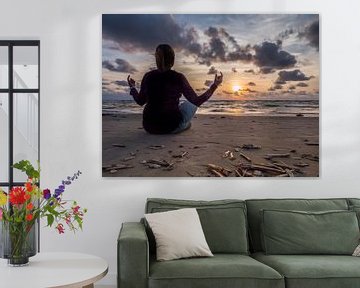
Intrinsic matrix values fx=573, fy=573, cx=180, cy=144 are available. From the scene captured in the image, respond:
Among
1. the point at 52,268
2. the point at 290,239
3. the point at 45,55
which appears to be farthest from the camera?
the point at 45,55

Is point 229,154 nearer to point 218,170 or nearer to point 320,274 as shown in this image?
point 218,170

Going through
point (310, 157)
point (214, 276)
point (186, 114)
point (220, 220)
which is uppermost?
point (186, 114)

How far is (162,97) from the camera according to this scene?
4777 millimetres

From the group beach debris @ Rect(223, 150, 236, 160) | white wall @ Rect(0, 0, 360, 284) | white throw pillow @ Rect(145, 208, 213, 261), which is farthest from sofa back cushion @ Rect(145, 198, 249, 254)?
beach debris @ Rect(223, 150, 236, 160)

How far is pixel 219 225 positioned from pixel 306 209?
2.35 feet

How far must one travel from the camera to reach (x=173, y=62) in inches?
188

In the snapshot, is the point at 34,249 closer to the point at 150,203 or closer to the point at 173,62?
the point at 150,203

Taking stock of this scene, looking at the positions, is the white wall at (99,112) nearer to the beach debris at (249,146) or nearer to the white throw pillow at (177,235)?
the beach debris at (249,146)

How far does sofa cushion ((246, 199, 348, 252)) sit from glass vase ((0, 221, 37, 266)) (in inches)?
70.0

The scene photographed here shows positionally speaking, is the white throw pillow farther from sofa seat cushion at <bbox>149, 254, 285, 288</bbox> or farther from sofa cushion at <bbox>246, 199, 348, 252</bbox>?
sofa cushion at <bbox>246, 199, 348, 252</bbox>

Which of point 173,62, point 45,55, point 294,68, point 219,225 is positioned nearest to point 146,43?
point 173,62

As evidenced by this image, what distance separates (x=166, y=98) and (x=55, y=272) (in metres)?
1.95

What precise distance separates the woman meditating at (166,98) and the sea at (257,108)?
8 cm

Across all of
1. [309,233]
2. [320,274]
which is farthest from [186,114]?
[320,274]
